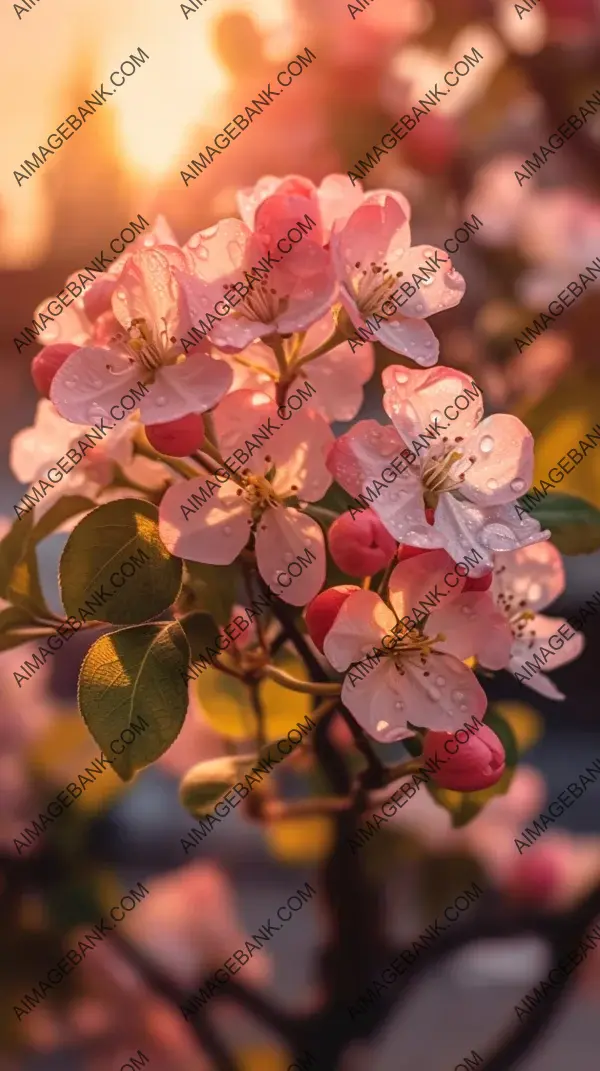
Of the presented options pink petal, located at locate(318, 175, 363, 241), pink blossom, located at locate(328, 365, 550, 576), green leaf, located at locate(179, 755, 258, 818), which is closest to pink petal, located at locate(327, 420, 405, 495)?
pink blossom, located at locate(328, 365, 550, 576)

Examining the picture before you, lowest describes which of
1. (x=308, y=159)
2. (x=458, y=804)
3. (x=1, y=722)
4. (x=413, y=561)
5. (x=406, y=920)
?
(x=1, y=722)

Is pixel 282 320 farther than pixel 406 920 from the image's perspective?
No

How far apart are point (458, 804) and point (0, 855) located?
1.69ft

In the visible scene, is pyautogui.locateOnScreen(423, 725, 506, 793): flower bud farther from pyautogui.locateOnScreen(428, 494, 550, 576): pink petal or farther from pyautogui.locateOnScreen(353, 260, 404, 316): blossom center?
pyautogui.locateOnScreen(353, 260, 404, 316): blossom center

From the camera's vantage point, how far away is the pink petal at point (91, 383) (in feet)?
1.35

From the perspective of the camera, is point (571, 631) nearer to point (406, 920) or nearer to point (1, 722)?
point (406, 920)

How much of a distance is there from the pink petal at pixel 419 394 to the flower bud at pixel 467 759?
15cm

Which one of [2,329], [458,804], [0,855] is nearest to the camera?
[458,804]

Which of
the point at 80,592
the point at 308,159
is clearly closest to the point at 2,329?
the point at 308,159

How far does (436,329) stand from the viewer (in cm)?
88

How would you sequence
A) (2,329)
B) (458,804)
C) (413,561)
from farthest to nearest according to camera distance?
(2,329) → (458,804) → (413,561)

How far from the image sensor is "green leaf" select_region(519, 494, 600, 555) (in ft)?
1.71

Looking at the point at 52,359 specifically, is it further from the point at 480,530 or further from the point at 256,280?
the point at 480,530

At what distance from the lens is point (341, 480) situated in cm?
40
